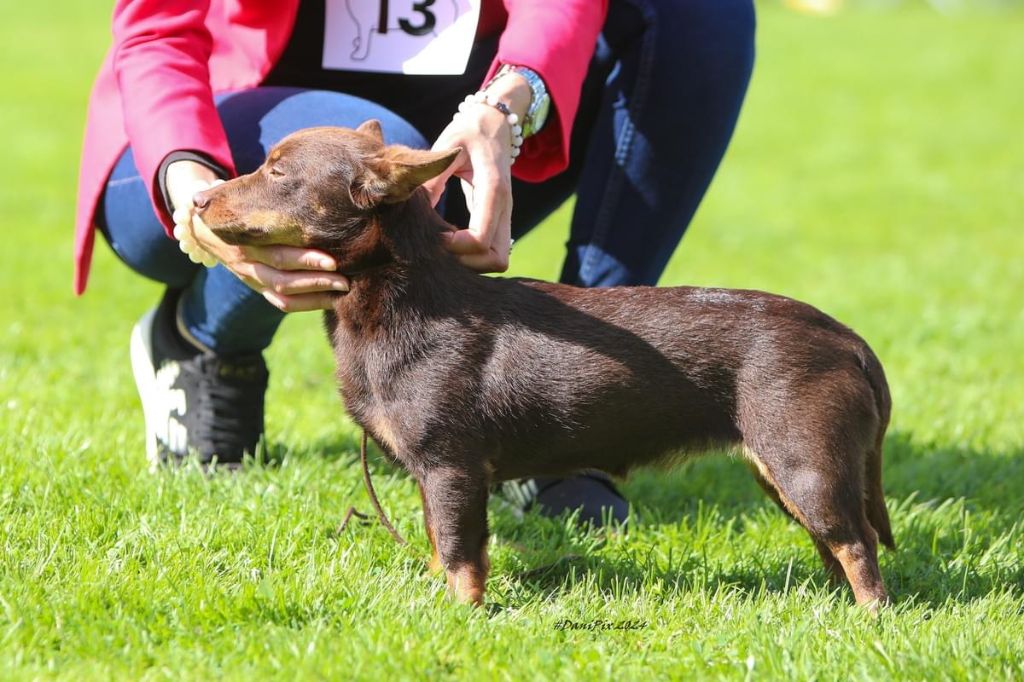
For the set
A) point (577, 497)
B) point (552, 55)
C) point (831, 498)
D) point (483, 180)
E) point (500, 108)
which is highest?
point (552, 55)

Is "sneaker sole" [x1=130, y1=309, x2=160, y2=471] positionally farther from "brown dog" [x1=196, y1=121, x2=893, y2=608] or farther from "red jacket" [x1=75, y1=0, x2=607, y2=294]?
"brown dog" [x1=196, y1=121, x2=893, y2=608]

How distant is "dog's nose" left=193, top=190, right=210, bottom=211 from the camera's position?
301 cm

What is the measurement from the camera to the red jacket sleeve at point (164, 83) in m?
3.34

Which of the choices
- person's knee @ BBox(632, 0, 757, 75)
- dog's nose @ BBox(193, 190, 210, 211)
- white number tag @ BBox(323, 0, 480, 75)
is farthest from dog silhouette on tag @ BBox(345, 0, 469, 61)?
dog's nose @ BBox(193, 190, 210, 211)

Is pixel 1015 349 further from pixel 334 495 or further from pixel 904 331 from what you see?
pixel 334 495

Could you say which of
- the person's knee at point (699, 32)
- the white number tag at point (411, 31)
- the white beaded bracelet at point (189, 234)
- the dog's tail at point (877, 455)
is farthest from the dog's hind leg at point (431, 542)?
the person's knee at point (699, 32)

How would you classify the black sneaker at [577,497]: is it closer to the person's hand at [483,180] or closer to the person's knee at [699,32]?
the person's hand at [483,180]

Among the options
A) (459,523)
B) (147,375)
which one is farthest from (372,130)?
(147,375)

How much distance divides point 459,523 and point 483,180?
0.86 metres

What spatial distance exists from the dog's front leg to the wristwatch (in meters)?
1.00

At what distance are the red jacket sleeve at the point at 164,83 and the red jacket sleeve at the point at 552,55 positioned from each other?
81cm

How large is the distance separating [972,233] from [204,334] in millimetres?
7700

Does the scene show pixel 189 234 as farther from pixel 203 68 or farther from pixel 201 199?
pixel 203 68

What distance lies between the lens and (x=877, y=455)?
3258 mm
